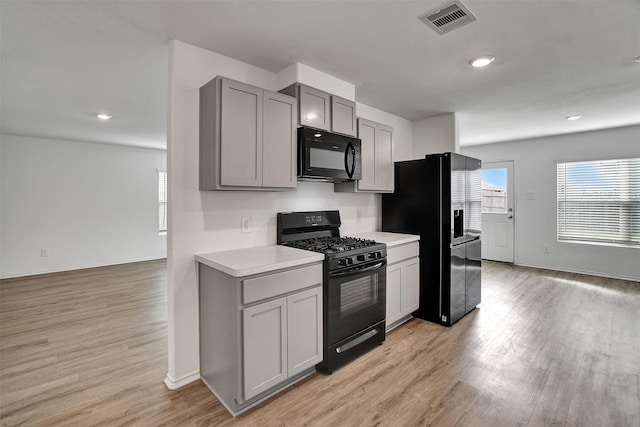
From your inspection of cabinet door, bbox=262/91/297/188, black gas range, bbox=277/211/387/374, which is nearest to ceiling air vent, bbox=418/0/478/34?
cabinet door, bbox=262/91/297/188

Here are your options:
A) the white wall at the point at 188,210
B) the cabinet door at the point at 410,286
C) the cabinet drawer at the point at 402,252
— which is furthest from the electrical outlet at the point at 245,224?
the cabinet door at the point at 410,286

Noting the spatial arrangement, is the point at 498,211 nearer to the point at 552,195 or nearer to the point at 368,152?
the point at 552,195

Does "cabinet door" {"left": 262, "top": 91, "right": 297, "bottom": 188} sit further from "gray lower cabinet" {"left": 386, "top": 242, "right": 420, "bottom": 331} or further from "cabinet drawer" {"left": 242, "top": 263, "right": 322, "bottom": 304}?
"gray lower cabinet" {"left": 386, "top": 242, "right": 420, "bottom": 331}

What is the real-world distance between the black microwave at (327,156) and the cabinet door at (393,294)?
993 mm

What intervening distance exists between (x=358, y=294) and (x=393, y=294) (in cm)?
67

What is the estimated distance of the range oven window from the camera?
8.06ft

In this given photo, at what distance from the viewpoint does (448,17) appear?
1940 mm

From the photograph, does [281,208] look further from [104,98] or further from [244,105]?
[104,98]

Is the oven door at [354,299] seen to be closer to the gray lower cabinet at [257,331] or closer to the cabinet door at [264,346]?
the gray lower cabinet at [257,331]

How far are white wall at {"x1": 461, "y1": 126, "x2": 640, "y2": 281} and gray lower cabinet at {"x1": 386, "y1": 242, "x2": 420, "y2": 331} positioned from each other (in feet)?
12.6

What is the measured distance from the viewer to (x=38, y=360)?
263 cm

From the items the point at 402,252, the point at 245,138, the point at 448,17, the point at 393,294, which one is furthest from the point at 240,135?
the point at 393,294

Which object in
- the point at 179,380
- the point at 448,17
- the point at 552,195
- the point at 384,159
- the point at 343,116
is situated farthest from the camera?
the point at 552,195

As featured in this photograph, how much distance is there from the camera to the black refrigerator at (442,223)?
327 cm
